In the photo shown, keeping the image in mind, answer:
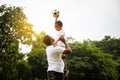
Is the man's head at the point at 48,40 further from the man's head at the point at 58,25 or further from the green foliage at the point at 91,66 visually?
the green foliage at the point at 91,66

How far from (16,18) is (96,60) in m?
15.7

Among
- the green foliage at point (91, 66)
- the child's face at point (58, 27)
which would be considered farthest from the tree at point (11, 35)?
the child's face at point (58, 27)

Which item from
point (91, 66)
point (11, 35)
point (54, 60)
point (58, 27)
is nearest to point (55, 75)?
point (54, 60)

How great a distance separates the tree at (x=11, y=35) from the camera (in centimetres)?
3434

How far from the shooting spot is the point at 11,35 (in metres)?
34.8

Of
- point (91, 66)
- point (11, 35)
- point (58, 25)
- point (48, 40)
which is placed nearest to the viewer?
point (48, 40)

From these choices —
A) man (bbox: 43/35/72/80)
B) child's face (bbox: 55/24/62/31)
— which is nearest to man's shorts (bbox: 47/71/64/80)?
man (bbox: 43/35/72/80)

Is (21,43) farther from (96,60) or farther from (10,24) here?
(96,60)

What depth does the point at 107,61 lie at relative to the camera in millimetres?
44906

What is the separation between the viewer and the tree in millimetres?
34344

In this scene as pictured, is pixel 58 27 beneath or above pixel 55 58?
above

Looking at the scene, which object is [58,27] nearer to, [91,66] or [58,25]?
[58,25]

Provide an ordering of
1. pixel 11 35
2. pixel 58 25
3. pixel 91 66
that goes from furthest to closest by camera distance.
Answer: pixel 91 66, pixel 11 35, pixel 58 25

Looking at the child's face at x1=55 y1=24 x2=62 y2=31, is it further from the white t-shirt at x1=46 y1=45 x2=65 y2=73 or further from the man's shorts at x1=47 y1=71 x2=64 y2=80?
the man's shorts at x1=47 y1=71 x2=64 y2=80
